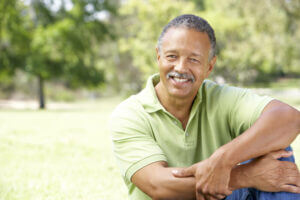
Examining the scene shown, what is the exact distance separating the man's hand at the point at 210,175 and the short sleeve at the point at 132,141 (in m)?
0.24

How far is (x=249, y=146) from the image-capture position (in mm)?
2355

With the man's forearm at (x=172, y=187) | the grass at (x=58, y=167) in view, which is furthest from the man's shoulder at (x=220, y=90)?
the grass at (x=58, y=167)

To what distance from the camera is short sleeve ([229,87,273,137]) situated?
2.65 m

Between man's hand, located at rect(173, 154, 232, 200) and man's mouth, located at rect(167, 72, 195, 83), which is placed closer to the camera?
man's hand, located at rect(173, 154, 232, 200)

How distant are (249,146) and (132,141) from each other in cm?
80

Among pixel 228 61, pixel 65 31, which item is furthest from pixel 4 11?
pixel 228 61

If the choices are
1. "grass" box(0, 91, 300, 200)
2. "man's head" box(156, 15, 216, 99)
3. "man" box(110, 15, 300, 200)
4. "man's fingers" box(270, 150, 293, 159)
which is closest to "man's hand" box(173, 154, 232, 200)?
"man" box(110, 15, 300, 200)

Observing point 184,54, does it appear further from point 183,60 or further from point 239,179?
point 239,179

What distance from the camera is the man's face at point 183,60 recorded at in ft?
8.68

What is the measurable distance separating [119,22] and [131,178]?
3578cm

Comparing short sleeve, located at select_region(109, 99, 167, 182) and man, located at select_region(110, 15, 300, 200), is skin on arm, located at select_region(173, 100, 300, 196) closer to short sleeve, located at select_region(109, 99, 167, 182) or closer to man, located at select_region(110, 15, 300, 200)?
man, located at select_region(110, 15, 300, 200)

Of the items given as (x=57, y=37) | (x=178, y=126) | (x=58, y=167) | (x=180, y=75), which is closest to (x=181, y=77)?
(x=180, y=75)

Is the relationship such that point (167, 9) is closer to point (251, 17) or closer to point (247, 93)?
point (251, 17)

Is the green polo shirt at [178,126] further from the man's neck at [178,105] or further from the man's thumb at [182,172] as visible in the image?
the man's thumb at [182,172]
